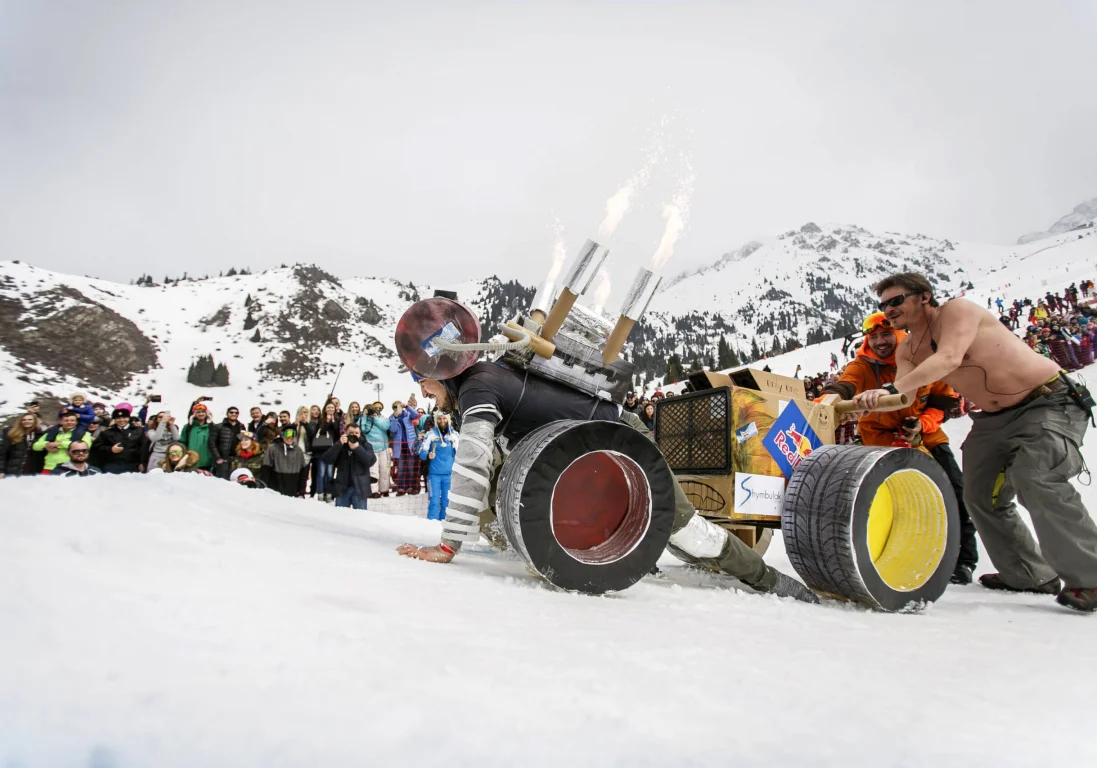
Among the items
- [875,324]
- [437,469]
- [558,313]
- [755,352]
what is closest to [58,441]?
[437,469]

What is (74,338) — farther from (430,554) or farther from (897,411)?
(897,411)

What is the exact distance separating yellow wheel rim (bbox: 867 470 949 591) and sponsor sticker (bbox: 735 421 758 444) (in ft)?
2.35

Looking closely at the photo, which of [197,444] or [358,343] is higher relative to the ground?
[358,343]

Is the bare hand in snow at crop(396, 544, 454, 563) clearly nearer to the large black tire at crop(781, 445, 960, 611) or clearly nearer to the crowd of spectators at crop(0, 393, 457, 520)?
the large black tire at crop(781, 445, 960, 611)

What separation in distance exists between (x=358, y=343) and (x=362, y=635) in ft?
219

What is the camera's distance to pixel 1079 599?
293cm

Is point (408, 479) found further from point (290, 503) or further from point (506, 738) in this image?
point (506, 738)

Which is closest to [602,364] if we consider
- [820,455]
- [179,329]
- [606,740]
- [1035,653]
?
[820,455]

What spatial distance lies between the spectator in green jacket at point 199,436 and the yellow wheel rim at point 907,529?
7.99 metres

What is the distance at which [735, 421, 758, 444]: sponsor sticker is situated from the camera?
3.39 m

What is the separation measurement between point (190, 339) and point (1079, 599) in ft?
205

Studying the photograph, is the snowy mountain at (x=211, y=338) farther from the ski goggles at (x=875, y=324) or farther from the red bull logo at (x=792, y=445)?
the red bull logo at (x=792, y=445)

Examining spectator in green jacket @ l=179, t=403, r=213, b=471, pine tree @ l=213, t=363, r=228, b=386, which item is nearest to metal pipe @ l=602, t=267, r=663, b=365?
spectator in green jacket @ l=179, t=403, r=213, b=471

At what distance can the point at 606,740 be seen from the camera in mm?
916
